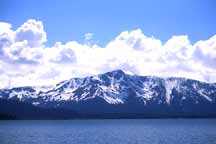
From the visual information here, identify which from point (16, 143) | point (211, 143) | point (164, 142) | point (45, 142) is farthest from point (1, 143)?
point (211, 143)

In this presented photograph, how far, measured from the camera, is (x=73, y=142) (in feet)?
358

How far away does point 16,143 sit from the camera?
10156 cm

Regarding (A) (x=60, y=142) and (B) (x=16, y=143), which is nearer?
(B) (x=16, y=143)

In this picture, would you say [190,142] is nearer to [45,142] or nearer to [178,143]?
[178,143]

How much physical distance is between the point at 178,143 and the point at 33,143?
36.4 metres

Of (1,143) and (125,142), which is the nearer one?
(1,143)

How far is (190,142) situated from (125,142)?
56.2 ft

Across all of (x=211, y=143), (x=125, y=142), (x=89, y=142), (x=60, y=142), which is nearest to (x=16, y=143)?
(x=60, y=142)

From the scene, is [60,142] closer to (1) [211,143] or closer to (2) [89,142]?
(2) [89,142]

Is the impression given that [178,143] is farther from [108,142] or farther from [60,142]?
[60,142]

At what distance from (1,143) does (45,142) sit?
44.1 feet

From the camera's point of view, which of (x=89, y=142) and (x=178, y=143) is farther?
(x=89, y=142)

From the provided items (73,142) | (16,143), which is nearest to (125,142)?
(73,142)

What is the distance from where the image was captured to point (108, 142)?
355 feet
